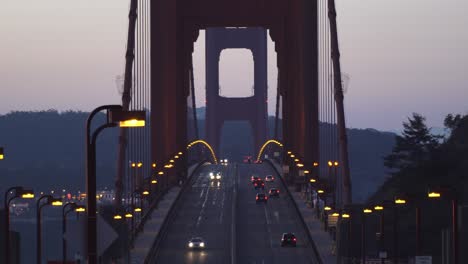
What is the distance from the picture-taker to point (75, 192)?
6206 inches

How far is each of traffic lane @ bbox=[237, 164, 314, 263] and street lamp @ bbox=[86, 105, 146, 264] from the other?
58495 mm

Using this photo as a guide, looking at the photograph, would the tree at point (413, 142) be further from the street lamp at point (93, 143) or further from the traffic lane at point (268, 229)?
the street lamp at point (93, 143)

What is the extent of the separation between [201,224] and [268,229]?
Result: 5.90 meters

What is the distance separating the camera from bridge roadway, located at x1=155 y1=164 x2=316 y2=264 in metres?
85.6

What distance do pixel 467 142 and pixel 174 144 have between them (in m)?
24.6

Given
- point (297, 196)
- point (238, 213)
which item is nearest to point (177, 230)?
point (238, 213)

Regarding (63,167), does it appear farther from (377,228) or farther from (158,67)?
(377,228)

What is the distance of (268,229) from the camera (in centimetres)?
10606

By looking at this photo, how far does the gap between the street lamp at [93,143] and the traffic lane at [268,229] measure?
58.5m

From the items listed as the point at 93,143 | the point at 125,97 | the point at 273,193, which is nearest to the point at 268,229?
the point at 125,97

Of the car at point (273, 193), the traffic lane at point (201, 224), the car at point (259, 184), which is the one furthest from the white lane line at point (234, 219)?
the car at point (273, 193)

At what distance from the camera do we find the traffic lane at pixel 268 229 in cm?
8588

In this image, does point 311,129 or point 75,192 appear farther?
point 75,192

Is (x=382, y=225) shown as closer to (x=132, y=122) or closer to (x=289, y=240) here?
(x=289, y=240)
